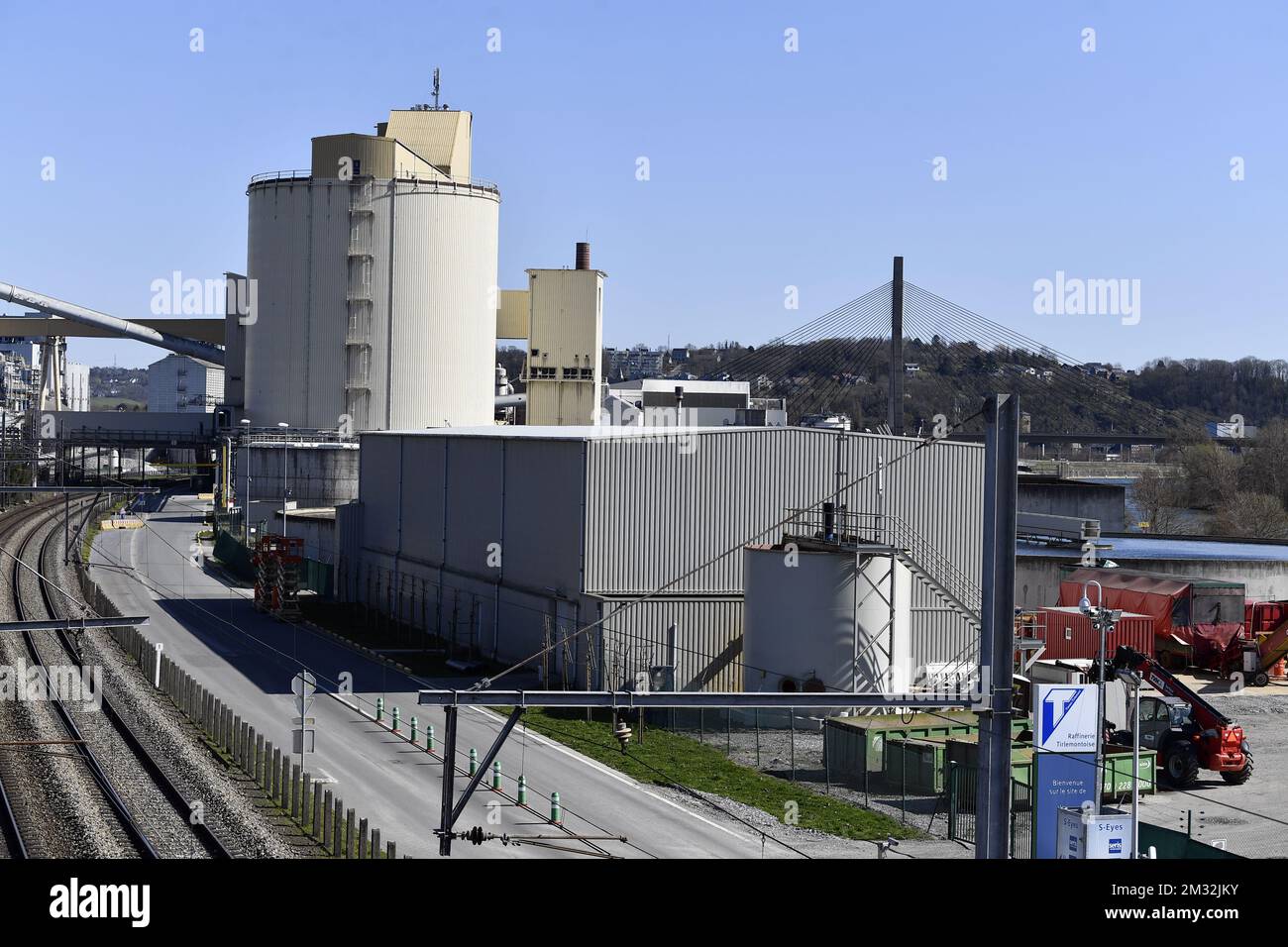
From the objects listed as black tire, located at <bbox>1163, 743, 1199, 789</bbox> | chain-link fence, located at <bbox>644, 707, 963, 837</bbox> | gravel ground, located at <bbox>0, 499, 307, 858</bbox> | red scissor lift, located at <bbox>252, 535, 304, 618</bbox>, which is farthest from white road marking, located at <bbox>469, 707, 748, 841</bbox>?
red scissor lift, located at <bbox>252, 535, 304, 618</bbox>

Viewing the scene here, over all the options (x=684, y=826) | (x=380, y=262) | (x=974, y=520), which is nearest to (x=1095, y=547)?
(x=974, y=520)

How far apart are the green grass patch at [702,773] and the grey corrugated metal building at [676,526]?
2904 mm

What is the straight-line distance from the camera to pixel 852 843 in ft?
70.1

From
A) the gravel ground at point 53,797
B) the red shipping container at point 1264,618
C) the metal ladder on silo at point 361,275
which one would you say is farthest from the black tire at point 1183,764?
the metal ladder on silo at point 361,275

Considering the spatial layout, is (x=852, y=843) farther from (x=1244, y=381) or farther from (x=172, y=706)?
(x=1244, y=381)

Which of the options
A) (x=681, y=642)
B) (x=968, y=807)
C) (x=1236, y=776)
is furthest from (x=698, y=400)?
(x=968, y=807)

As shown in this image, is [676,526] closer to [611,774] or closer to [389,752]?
[611,774]

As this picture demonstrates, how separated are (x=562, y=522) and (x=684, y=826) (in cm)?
1404

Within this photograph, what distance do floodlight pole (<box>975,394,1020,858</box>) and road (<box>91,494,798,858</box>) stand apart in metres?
7.83

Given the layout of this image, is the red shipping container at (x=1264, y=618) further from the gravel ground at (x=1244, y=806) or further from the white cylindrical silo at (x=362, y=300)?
the white cylindrical silo at (x=362, y=300)

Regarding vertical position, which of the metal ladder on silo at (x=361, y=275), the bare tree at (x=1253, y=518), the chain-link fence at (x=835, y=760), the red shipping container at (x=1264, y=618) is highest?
the metal ladder on silo at (x=361, y=275)

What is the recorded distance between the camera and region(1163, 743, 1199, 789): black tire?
85.9ft

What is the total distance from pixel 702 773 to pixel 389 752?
235 inches

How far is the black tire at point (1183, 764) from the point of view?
2617cm
